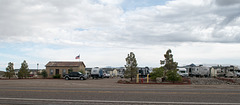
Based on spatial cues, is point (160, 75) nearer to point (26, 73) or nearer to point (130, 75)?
point (130, 75)

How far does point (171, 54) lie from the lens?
28797 millimetres

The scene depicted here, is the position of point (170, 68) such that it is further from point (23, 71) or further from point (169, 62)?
point (23, 71)

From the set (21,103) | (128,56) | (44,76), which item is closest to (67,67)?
(44,76)

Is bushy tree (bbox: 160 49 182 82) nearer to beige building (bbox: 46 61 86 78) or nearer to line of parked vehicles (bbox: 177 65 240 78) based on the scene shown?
line of parked vehicles (bbox: 177 65 240 78)

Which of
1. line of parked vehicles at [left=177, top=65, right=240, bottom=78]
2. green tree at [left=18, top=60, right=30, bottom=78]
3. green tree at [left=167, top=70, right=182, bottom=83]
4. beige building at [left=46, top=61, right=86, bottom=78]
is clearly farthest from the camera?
beige building at [left=46, top=61, right=86, bottom=78]

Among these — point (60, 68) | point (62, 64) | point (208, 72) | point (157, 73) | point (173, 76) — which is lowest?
point (208, 72)

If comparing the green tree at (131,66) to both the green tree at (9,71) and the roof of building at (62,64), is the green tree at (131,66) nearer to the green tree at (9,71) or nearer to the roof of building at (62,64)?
the roof of building at (62,64)

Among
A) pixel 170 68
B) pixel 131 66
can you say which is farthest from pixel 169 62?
pixel 131 66

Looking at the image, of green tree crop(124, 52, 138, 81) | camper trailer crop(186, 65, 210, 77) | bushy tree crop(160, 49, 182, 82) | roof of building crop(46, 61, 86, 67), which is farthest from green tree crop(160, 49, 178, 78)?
roof of building crop(46, 61, 86, 67)

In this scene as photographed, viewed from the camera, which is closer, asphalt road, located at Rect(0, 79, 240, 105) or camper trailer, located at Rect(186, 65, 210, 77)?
asphalt road, located at Rect(0, 79, 240, 105)

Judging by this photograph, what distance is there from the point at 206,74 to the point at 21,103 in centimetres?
4358

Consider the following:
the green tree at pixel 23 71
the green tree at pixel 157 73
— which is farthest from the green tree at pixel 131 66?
the green tree at pixel 23 71

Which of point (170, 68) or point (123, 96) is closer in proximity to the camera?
point (123, 96)

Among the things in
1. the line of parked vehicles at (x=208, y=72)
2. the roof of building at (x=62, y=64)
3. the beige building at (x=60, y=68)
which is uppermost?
the roof of building at (x=62, y=64)
